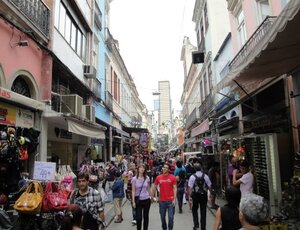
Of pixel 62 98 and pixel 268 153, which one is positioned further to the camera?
pixel 62 98

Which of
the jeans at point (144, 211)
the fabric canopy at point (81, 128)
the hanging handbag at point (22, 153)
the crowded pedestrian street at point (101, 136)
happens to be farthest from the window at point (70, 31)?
the jeans at point (144, 211)

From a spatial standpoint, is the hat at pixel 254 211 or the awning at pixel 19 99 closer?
the hat at pixel 254 211

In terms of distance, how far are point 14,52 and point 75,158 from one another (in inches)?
317

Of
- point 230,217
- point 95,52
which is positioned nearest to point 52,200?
point 230,217

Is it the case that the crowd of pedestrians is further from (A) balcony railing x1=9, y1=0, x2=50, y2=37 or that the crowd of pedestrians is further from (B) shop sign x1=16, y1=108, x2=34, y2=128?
(A) balcony railing x1=9, y1=0, x2=50, y2=37

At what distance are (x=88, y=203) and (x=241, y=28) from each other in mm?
10925

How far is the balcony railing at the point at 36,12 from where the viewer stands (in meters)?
8.91

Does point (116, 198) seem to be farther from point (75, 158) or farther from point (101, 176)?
point (75, 158)

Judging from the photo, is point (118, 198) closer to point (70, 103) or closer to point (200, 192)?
point (200, 192)

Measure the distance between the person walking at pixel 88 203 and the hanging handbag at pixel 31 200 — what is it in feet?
2.35

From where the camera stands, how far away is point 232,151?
12.3 meters

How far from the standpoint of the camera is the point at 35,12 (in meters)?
9.93

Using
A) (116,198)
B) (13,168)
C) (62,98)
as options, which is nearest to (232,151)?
(116,198)

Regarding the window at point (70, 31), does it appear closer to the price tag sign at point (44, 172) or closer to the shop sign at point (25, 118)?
the shop sign at point (25, 118)
